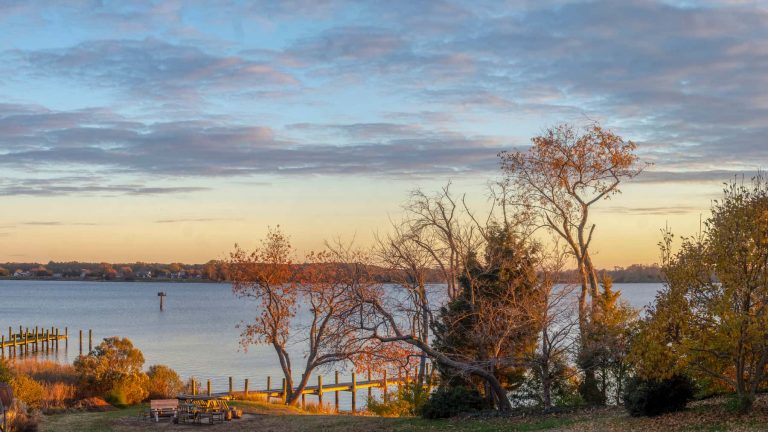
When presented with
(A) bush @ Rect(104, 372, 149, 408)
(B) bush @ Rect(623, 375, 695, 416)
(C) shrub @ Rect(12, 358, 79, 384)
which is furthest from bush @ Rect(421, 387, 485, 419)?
(C) shrub @ Rect(12, 358, 79, 384)

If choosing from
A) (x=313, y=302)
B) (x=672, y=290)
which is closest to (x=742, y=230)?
(x=672, y=290)

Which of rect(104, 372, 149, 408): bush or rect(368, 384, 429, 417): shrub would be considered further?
rect(368, 384, 429, 417): shrub

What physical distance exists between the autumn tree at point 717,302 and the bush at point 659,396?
0.93 metres

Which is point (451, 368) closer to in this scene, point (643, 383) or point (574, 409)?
point (574, 409)

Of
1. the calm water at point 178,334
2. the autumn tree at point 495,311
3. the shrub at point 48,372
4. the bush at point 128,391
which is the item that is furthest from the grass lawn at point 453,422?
the calm water at point 178,334

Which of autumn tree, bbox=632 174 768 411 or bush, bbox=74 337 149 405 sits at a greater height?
autumn tree, bbox=632 174 768 411

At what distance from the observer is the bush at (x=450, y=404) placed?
2506 centimetres

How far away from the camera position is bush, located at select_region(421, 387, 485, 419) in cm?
2506

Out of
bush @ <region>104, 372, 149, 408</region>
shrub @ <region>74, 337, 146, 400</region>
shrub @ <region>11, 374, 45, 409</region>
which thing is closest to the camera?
shrub @ <region>11, 374, 45, 409</region>

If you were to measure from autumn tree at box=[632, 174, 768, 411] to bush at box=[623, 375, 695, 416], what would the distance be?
0.93 metres

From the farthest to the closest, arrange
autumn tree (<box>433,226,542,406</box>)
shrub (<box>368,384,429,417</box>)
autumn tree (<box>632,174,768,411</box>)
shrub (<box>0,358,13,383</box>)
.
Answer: shrub (<box>368,384,429,417</box>) < shrub (<box>0,358,13,383</box>) < autumn tree (<box>433,226,542,406</box>) < autumn tree (<box>632,174,768,411</box>)

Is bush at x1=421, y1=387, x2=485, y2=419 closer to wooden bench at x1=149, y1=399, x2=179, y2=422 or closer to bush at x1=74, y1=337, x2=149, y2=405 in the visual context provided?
wooden bench at x1=149, y1=399, x2=179, y2=422

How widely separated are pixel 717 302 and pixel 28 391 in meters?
24.5

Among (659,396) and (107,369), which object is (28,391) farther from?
(659,396)
